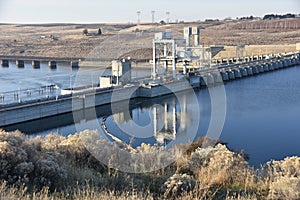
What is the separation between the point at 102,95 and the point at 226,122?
564 centimetres

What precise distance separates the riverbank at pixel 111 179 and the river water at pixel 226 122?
2714 mm

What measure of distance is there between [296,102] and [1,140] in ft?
48.6

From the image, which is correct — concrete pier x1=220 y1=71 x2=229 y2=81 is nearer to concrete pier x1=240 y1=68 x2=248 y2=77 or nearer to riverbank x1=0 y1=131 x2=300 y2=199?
concrete pier x1=240 y1=68 x2=248 y2=77

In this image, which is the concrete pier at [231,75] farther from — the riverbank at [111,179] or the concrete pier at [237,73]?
the riverbank at [111,179]

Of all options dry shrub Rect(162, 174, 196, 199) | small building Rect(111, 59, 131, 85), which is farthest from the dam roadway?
dry shrub Rect(162, 174, 196, 199)

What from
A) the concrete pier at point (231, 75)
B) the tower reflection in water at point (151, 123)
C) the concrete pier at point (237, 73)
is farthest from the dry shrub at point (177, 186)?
the concrete pier at point (237, 73)

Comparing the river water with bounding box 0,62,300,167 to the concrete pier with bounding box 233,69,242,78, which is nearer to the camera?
the river water with bounding box 0,62,300,167

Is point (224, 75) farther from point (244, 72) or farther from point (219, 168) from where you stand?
point (219, 168)

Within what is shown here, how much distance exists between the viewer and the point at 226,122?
42.9ft

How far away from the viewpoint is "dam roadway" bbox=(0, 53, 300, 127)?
14008 millimetres

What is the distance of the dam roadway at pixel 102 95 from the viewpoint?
14.0 meters

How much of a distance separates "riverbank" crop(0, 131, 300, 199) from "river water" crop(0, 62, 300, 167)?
271 cm

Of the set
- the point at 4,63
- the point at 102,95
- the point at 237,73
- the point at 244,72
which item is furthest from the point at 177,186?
the point at 4,63

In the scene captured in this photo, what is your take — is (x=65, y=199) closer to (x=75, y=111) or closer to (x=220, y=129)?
(x=220, y=129)
